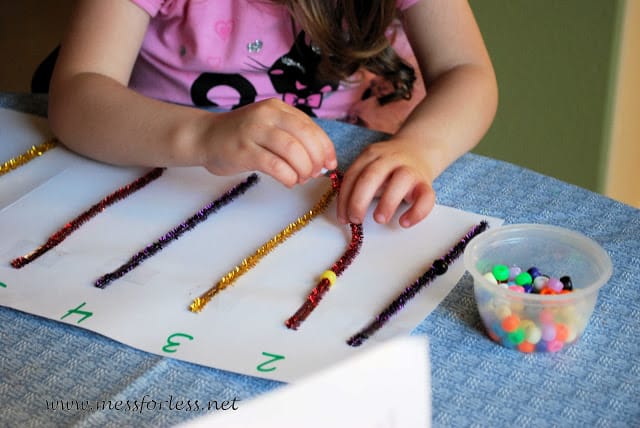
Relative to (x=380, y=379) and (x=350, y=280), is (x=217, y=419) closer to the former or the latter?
(x=380, y=379)

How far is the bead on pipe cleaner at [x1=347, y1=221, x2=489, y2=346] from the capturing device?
608 mm

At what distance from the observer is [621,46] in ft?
4.19

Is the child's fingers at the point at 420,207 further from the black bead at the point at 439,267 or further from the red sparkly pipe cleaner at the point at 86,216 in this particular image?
the red sparkly pipe cleaner at the point at 86,216

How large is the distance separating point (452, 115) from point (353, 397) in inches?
22.0

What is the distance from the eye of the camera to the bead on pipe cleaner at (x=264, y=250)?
2.14 ft

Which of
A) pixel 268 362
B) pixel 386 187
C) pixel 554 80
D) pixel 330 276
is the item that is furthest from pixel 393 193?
pixel 554 80

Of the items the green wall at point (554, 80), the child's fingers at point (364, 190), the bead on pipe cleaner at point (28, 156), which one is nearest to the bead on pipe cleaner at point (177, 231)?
the child's fingers at point (364, 190)

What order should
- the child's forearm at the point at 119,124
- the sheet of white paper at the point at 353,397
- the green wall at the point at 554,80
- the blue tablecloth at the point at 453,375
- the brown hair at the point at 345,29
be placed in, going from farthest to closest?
the green wall at the point at 554,80
the brown hair at the point at 345,29
the child's forearm at the point at 119,124
the blue tablecloth at the point at 453,375
the sheet of white paper at the point at 353,397

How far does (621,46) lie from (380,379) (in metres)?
1.03

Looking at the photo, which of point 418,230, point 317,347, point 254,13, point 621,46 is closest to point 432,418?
point 317,347

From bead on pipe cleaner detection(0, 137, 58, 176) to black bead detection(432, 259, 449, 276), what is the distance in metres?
0.43

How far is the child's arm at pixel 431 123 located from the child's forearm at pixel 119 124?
16 centimetres

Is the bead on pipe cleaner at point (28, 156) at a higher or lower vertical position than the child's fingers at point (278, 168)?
lower

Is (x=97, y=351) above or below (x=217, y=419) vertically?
below
